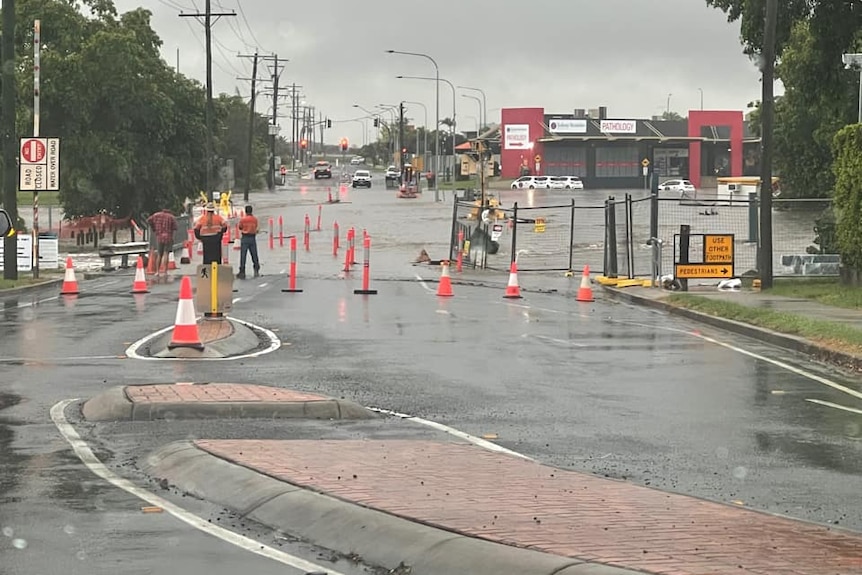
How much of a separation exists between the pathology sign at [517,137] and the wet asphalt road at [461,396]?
93.4 m

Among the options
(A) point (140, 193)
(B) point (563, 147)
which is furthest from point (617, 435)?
(B) point (563, 147)

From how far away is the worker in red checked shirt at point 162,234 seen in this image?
3198 centimetres

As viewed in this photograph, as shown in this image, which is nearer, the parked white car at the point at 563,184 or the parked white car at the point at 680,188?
the parked white car at the point at 680,188

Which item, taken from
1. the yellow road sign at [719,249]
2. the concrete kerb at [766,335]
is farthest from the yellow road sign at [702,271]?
the concrete kerb at [766,335]

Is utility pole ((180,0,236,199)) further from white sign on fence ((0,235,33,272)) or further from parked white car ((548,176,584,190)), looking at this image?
parked white car ((548,176,584,190))

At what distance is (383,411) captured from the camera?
38.2 ft

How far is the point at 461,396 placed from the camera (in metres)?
12.6

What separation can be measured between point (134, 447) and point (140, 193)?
45.7 m

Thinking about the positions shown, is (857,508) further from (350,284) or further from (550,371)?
(350,284)

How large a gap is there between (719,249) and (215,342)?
1462 cm

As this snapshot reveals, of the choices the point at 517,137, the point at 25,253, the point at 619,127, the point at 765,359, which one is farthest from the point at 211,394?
the point at 619,127

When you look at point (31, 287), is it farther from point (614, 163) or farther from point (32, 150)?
point (614, 163)

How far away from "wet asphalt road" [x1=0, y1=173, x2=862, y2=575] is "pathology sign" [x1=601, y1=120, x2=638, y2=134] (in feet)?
312

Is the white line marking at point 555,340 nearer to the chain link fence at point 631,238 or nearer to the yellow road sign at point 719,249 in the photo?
the yellow road sign at point 719,249
